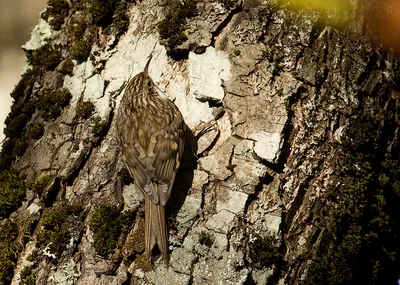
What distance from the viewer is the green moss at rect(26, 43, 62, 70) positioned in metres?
3.77

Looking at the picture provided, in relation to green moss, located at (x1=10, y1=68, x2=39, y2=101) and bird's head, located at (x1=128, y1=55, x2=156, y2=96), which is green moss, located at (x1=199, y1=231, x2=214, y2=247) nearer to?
bird's head, located at (x1=128, y1=55, x2=156, y2=96)

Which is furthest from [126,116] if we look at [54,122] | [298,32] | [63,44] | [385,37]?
[385,37]

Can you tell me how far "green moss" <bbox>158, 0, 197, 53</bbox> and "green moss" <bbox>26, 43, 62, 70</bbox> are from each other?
65 centimetres

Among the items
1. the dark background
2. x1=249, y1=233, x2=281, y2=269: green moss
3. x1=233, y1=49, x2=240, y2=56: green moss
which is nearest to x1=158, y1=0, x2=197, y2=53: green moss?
x1=233, y1=49, x2=240, y2=56: green moss

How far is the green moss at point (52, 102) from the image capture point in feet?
11.8

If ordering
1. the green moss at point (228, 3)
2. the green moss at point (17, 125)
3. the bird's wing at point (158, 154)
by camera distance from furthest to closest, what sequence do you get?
the green moss at point (17, 125), the green moss at point (228, 3), the bird's wing at point (158, 154)

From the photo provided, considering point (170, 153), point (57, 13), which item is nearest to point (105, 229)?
point (170, 153)

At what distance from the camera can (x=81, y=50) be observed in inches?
144

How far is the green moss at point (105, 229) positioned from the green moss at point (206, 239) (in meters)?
0.37

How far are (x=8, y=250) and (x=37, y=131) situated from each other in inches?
25.1

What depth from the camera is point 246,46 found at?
11.0 feet

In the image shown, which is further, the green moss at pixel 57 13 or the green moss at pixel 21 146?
the green moss at pixel 57 13

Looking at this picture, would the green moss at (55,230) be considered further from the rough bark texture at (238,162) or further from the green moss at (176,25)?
the green moss at (176,25)

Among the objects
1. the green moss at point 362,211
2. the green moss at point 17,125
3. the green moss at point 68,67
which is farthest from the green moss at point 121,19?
the green moss at point 362,211
